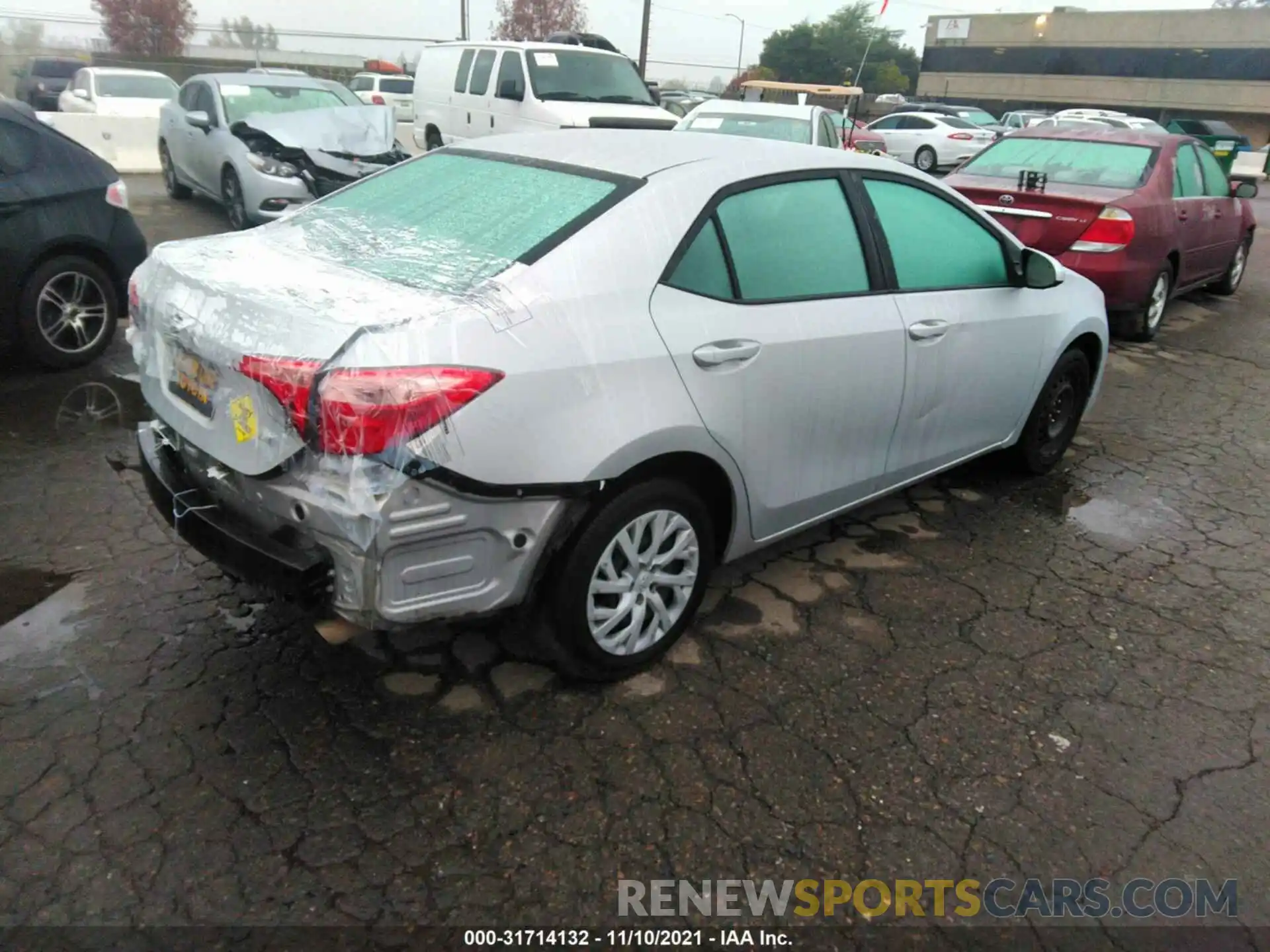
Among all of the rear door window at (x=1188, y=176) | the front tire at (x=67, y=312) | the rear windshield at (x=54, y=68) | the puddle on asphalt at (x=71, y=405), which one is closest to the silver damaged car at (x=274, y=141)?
the front tire at (x=67, y=312)

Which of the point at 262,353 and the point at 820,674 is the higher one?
the point at 262,353

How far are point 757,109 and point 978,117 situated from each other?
79.7 ft

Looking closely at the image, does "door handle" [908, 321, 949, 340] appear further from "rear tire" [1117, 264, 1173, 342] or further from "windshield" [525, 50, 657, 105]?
"windshield" [525, 50, 657, 105]

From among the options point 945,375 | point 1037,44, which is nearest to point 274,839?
point 945,375

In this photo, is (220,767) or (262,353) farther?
(220,767)

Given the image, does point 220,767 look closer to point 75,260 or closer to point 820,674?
point 820,674

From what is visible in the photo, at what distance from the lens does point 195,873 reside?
2.22 meters

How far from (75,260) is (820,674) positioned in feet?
15.7

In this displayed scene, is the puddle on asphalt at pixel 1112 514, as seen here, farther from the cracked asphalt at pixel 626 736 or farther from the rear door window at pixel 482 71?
the rear door window at pixel 482 71

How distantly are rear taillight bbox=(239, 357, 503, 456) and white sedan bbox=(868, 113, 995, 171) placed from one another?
2437 centimetres

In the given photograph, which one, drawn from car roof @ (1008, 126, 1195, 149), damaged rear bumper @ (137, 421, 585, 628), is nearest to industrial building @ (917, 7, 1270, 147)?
car roof @ (1008, 126, 1195, 149)

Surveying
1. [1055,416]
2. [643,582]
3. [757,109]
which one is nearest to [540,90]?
[757,109]

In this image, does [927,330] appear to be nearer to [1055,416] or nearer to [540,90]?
[1055,416]

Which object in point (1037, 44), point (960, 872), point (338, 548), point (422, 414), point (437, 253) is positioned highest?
point (1037, 44)
